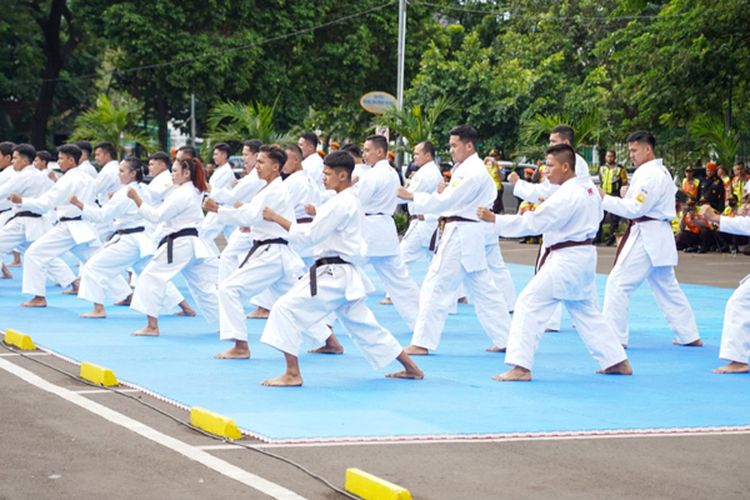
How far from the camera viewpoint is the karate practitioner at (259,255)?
11969 mm

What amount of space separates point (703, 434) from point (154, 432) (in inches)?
136

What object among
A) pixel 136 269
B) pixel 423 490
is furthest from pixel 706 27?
pixel 423 490

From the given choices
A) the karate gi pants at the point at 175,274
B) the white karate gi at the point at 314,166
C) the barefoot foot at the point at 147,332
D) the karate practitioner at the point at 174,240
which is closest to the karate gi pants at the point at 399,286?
the karate gi pants at the point at 175,274

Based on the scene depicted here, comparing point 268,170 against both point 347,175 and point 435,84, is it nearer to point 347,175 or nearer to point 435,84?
point 347,175

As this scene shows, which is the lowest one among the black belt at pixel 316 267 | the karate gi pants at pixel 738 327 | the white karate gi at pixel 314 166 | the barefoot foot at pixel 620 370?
the barefoot foot at pixel 620 370

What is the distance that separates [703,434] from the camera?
28.9 feet

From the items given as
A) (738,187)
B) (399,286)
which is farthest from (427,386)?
(738,187)

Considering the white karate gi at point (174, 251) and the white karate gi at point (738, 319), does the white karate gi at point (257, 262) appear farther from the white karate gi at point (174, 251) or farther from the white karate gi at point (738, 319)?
the white karate gi at point (738, 319)

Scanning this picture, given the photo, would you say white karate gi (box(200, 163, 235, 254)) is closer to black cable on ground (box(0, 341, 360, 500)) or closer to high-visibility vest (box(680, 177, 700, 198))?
black cable on ground (box(0, 341, 360, 500))

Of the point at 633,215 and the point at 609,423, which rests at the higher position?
the point at 633,215

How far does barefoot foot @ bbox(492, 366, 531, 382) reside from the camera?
36.2 ft

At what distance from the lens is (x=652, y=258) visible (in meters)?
13.2

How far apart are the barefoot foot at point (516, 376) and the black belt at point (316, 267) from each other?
1.57 meters

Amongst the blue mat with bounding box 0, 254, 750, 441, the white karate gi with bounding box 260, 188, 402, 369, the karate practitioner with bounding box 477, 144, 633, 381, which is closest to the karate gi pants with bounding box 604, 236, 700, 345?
the blue mat with bounding box 0, 254, 750, 441
